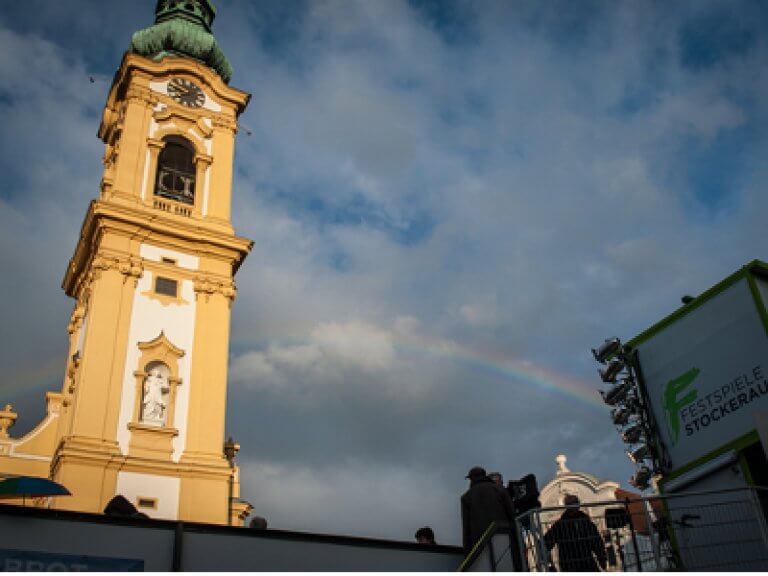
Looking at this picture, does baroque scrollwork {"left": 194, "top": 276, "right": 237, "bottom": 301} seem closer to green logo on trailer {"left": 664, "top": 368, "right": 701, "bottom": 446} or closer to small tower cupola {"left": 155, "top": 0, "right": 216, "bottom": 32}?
small tower cupola {"left": 155, "top": 0, "right": 216, "bottom": 32}

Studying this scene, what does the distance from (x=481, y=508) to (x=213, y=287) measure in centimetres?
2019

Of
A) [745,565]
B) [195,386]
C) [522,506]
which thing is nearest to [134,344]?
[195,386]

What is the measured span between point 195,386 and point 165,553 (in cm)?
1600

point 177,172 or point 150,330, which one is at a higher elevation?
point 177,172

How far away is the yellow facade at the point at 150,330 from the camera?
26.8 meters

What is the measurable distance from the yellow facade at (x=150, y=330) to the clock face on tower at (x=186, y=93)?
0.29 feet

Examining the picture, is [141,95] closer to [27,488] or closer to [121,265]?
[121,265]

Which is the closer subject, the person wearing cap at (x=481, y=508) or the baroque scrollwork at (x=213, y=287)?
the person wearing cap at (x=481, y=508)

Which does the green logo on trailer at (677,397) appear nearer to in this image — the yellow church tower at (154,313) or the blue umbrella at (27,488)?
Answer: the blue umbrella at (27,488)

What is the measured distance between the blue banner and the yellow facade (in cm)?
1306

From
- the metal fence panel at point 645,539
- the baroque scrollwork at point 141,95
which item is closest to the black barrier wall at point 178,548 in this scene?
the metal fence panel at point 645,539

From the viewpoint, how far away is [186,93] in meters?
36.7

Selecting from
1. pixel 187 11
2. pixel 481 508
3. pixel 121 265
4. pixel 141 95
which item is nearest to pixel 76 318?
pixel 121 265

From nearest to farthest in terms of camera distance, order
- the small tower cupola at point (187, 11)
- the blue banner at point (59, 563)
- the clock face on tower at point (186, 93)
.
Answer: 1. the blue banner at point (59, 563)
2. the clock face on tower at point (186, 93)
3. the small tower cupola at point (187, 11)
